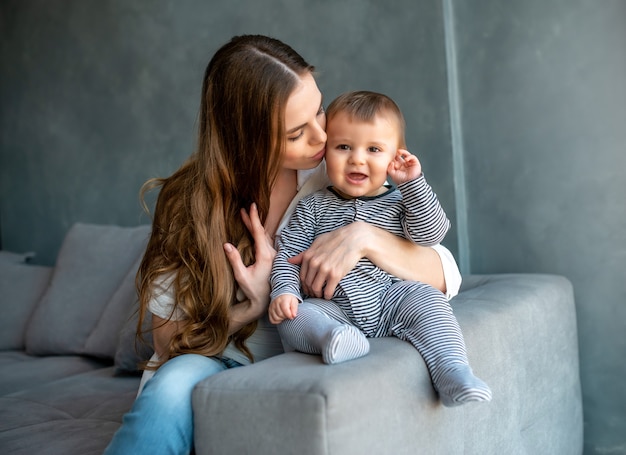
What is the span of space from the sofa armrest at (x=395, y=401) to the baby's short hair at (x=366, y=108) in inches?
19.4

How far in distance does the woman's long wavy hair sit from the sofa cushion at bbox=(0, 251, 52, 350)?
1.75 meters

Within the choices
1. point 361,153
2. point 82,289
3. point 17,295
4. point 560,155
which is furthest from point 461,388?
point 17,295

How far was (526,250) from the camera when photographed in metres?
2.33

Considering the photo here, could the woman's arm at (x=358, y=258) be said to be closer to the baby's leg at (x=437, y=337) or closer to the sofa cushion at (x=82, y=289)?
the baby's leg at (x=437, y=337)

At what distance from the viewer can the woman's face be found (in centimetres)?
165

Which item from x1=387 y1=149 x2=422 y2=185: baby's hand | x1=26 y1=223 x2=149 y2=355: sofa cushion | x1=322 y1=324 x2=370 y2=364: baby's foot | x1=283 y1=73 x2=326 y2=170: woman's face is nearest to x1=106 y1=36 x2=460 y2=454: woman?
x1=283 y1=73 x2=326 y2=170: woman's face

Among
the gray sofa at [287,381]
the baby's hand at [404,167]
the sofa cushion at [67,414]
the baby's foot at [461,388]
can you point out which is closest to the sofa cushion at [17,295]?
the gray sofa at [287,381]

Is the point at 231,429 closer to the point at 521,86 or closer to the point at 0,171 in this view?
the point at 521,86

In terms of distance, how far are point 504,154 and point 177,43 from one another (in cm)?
161

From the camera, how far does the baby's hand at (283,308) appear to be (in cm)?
148

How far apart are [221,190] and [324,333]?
1.76 feet

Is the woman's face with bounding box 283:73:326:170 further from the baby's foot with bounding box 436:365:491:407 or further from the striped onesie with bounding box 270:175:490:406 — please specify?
the baby's foot with bounding box 436:365:491:407

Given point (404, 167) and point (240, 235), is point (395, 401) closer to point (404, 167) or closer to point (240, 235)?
point (404, 167)

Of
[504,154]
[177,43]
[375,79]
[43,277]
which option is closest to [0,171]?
[43,277]
